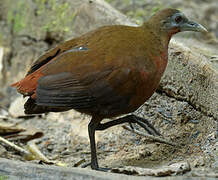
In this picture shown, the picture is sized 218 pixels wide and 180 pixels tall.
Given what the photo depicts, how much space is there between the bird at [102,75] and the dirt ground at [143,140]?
538mm

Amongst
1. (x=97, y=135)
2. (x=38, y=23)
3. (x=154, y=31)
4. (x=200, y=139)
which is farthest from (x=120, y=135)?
(x=38, y=23)

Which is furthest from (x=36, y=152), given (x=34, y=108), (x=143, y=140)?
(x=143, y=140)

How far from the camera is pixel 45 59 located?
131 inches

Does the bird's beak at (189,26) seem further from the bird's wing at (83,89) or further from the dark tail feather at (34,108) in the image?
the dark tail feather at (34,108)

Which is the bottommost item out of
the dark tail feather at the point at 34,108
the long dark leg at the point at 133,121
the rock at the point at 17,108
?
the rock at the point at 17,108

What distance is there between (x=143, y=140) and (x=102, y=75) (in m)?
1.02

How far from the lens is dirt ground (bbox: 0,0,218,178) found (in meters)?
3.26

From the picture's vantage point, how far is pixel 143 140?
375cm

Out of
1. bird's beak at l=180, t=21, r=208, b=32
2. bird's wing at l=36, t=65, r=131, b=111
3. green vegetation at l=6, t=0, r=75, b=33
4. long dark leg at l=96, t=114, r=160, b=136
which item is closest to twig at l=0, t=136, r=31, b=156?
long dark leg at l=96, t=114, r=160, b=136

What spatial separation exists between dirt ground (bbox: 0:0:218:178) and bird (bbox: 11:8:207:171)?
21.2 inches

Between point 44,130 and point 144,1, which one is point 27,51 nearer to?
point 44,130

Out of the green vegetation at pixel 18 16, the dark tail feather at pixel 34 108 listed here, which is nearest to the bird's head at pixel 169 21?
the dark tail feather at pixel 34 108

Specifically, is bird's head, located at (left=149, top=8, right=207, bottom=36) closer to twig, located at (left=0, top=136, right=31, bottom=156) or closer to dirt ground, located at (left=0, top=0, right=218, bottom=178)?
dirt ground, located at (left=0, top=0, right=218, bottom=178)

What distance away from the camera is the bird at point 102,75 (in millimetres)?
2941
